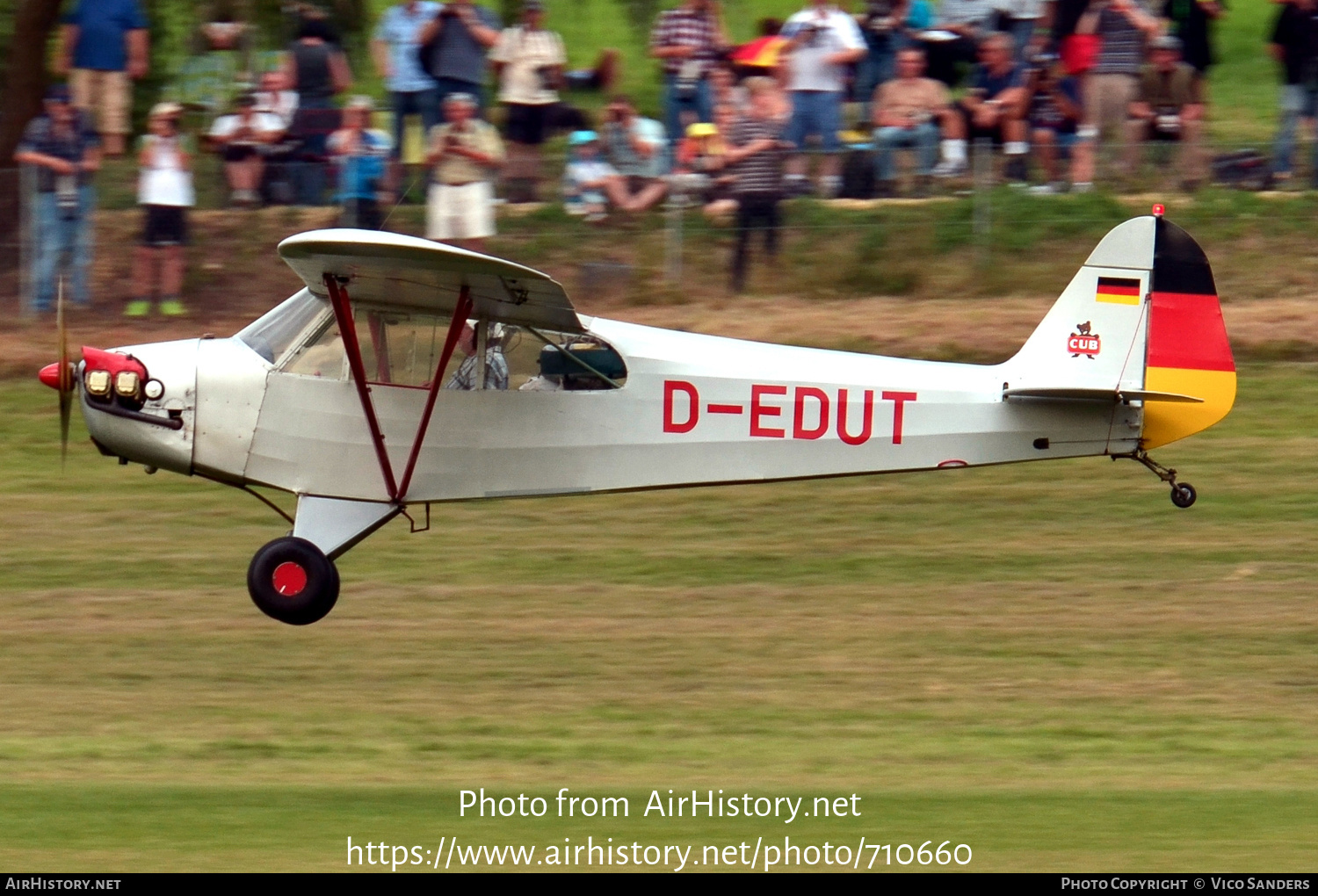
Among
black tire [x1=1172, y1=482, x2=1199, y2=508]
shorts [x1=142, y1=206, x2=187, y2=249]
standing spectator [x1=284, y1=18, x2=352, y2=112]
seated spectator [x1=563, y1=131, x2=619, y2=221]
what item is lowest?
shorts [x1=142, y1=206, x2=187, y2=249]

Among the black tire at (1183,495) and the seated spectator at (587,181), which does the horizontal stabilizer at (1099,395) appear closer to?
the black tire at (1183,495)

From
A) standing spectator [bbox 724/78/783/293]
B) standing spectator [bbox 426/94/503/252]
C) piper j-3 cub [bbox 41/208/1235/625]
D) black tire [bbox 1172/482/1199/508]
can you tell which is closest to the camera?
piper j-3 cub [bbox 41/208/1235/625]

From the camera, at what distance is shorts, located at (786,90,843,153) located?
1778 cm

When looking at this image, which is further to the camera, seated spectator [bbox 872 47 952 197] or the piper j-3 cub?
seated spectator [bbox 872 47 952 197]

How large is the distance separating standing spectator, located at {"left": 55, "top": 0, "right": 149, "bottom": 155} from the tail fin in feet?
34.5

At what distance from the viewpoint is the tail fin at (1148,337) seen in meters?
11.2

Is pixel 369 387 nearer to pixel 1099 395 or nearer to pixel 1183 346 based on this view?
pixel 1099 395

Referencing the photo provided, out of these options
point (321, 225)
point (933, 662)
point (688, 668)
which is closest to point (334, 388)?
point (688, 668)

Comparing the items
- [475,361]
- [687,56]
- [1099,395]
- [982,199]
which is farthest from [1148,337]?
[687,56]

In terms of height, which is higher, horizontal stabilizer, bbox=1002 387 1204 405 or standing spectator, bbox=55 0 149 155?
standing spectator, bbox=55 0 149 155

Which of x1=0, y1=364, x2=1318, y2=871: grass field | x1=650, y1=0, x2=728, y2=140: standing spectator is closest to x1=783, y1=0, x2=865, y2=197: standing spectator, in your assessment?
x1=650, y1=0, x2=728, y2=140: standing spectator

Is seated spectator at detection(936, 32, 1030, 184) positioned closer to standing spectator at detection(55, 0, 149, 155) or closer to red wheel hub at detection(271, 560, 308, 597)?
standing spectator at detection(55, 0, 149, 155)

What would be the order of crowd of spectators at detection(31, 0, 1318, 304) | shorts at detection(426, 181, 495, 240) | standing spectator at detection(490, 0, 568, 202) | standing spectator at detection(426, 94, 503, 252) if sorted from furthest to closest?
standing spectator at detection(490, 0, 568, 202) → crowd of spectators at detection(31, 0, 1318, 304) → shorts at detection(426, 181, 495, 240) → standing spectator at detection(426, 94, 503, 252)

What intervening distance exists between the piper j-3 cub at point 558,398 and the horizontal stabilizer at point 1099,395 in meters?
0.02
